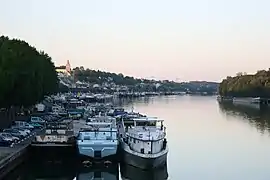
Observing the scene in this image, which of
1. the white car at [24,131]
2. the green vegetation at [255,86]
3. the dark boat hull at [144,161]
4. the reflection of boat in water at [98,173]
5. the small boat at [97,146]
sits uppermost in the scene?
the green vegetation at [255,86]

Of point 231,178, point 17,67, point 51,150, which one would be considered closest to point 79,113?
point 17,67

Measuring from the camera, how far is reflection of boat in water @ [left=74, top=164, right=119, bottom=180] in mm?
39147

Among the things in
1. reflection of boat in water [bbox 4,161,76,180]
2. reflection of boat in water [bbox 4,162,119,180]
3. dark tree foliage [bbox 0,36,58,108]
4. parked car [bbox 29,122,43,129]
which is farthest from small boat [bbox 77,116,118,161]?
parked car [bbox 29,122,43,129]

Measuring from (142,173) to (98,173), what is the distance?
312 centimetres

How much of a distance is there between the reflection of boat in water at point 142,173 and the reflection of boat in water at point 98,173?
567 mm

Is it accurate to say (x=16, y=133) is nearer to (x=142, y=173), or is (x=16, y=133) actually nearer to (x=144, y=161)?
(x=144, y=161)

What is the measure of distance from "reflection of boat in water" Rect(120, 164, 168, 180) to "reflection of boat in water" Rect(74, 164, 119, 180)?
567 mm

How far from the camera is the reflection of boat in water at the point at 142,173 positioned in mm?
38719

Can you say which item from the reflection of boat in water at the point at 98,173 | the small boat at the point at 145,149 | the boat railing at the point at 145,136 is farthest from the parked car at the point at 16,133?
the boat railing at the point at 145,136

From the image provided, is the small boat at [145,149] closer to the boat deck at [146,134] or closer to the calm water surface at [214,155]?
the boat deck at [146,134]

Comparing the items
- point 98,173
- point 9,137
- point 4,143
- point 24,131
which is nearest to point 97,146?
point 98,173

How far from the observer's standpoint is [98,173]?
4006 centimetres

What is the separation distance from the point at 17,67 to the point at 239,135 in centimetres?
2913

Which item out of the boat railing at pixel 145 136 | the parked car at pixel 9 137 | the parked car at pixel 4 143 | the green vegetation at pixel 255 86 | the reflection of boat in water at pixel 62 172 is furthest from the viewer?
the green vegetation at pixel 255 86
